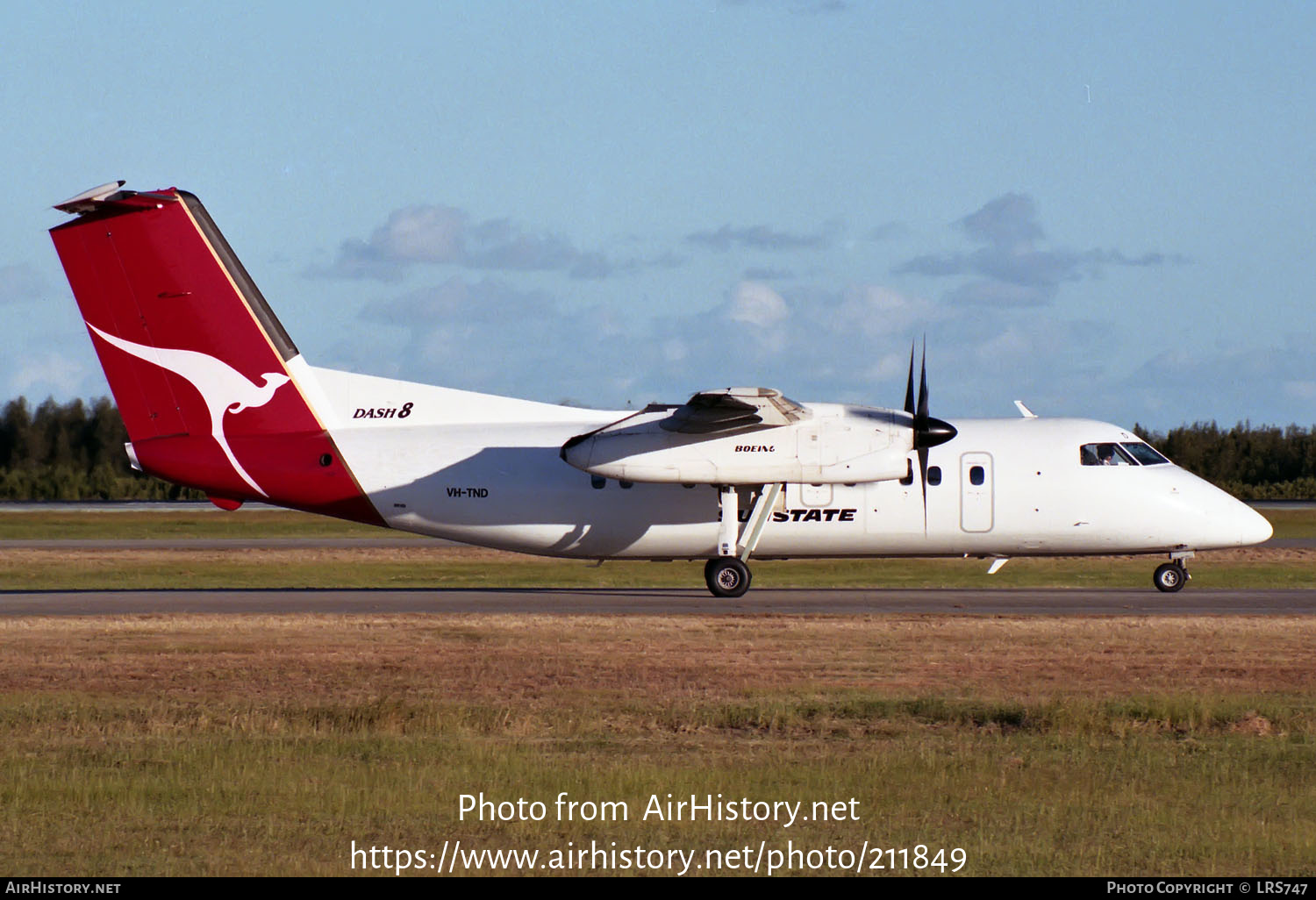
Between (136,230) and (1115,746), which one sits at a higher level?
(136,230)

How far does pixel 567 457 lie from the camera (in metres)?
25.4

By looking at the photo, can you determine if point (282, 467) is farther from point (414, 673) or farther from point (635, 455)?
point (414, 673)

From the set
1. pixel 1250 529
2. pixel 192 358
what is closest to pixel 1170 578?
pixel 1250 529

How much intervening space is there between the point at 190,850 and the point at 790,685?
9.06m

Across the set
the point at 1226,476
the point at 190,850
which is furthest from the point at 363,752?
the point at 1226,476

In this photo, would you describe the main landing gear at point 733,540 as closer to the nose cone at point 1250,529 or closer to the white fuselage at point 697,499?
the white fuselage at point 697,499

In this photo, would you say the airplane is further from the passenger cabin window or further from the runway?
the runway

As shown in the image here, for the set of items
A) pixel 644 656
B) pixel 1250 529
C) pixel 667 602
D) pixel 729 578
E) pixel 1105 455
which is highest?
pixel 1105 455

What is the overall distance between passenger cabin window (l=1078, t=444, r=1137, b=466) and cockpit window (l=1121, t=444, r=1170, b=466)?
0.15m

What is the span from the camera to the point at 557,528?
26.8 m

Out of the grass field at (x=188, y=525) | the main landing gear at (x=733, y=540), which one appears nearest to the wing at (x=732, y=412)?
the main landing gear at (x=733, y=540)

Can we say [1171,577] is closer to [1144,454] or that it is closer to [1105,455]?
[1144,454]

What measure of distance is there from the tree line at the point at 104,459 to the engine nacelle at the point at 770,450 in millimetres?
48094

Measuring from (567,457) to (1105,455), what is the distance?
10.4m
